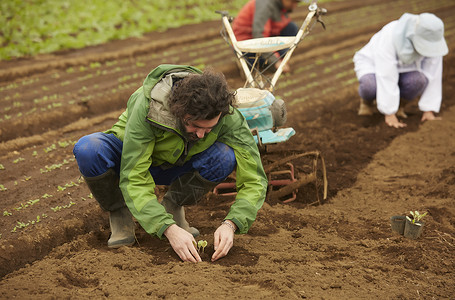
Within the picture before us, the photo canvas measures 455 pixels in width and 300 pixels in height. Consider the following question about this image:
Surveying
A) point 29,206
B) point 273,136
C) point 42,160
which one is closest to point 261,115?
point 273,136

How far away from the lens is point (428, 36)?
5359 millimetres

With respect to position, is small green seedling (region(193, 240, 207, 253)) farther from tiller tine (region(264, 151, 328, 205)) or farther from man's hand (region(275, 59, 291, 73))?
man's hand (region(275, 59, 291, 73))

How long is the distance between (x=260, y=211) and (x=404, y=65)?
2955 mm

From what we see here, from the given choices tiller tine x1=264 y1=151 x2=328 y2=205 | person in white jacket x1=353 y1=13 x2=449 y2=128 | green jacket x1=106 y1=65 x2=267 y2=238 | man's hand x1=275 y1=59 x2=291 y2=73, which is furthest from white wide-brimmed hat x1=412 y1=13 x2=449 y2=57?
green jacket x1=106 y1=65 x2=267 y2=238

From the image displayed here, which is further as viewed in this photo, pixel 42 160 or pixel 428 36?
pixel 428 36

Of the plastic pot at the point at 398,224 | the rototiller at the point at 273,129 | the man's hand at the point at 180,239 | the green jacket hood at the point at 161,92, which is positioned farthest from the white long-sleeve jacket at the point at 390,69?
the man's hand at the point at 180,239

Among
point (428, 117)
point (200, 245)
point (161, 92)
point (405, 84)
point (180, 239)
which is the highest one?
point (161, 92)

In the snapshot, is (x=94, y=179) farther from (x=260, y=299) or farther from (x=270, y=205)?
(x=270, y=205)

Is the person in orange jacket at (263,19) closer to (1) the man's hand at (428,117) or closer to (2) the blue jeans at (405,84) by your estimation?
(2) the blue jeans at (405,84)

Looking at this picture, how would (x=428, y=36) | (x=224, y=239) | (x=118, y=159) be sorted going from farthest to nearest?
(x=428, y=36), (x=118, y=159), (x=224, y=239)

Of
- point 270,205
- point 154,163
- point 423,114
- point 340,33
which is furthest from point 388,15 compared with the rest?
point 154,163

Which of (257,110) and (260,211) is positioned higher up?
(257,110)

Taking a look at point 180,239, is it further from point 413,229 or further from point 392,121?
point 392,121

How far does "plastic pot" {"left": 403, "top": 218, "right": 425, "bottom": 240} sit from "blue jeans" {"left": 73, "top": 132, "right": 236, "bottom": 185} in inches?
48.9
